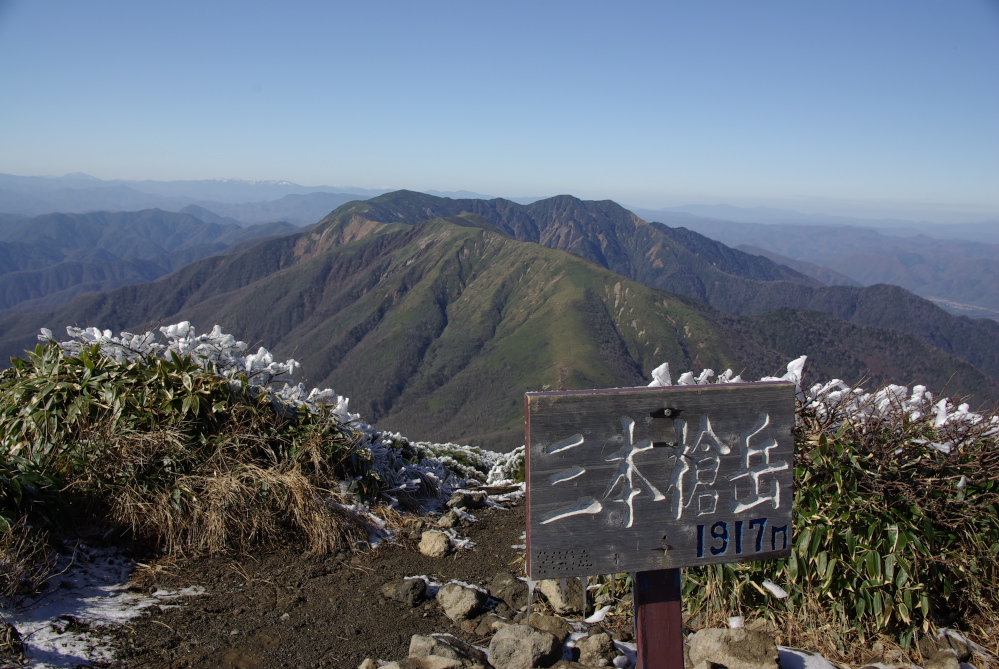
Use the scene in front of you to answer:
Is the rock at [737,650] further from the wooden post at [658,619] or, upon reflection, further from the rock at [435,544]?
the rock at [435,544]

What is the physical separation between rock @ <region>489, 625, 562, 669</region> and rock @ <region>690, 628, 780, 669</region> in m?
0.86

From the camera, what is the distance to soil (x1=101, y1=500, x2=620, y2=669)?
3.89m

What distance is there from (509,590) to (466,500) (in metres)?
2.13

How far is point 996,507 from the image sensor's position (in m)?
4.43

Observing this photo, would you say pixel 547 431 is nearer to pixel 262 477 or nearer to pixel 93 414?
pixel 262 477

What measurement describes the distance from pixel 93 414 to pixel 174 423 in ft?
2.21

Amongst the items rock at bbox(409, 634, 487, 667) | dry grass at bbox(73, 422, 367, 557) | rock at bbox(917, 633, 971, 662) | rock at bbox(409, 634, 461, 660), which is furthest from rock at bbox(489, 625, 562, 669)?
rock at bbox(917, 633, 971, 662)

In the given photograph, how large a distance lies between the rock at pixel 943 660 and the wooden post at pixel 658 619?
6.73 ft

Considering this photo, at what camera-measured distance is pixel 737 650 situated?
384 cm

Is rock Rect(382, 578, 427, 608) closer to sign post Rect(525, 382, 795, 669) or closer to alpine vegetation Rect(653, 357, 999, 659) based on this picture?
alpine vegetation Rect(653, 357, 999, 659)

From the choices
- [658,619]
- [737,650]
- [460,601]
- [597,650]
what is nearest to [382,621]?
[460,601]

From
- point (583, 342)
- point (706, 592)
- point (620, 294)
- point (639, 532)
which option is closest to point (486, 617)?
point (706, 592)

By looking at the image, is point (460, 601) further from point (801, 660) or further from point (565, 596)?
point (801, 660)

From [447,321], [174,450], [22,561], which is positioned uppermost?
[174,450]
